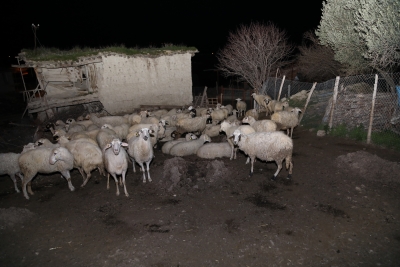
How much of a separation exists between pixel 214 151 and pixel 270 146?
2.36 meters

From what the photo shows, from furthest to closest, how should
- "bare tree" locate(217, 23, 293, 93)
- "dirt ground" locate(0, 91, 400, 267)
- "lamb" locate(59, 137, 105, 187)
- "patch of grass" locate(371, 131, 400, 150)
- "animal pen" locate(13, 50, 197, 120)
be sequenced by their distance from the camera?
"bare tree" locate(217, 23, 293, 93), "animal pen" locate(13, 50, 197, 120), "patch of grass" locate(371, 131, 400, 150), "lamb" locate(59, 137, 105, 187), "dirt ground" locate(0, 91, 400, 267)

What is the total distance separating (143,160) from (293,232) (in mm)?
4686

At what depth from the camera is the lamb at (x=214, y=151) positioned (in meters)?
9.32

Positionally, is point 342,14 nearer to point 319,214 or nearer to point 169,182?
point 319,214

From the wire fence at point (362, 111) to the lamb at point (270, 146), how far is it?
4.12 metres

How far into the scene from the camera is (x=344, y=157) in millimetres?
8250

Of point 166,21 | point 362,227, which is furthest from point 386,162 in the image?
point 166,21

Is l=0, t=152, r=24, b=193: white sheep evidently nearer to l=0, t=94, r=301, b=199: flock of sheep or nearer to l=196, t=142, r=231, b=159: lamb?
l=0, t=94, r=301, b=199: flock of sheep

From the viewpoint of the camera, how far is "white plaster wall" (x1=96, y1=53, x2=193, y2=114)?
14.9 metres

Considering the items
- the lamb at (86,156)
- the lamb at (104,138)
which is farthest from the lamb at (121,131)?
the lamb at (86,156)

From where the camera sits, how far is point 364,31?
9695 millimetres

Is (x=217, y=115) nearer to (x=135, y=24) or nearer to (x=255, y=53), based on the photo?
(x=255, y=53)

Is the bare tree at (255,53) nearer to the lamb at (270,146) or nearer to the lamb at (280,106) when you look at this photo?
the lamb at (280,106)

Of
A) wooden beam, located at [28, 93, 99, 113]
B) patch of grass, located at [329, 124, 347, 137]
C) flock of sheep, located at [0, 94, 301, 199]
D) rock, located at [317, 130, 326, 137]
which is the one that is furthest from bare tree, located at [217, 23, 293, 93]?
wooden beam, located at [28, 93, 99, 113]
